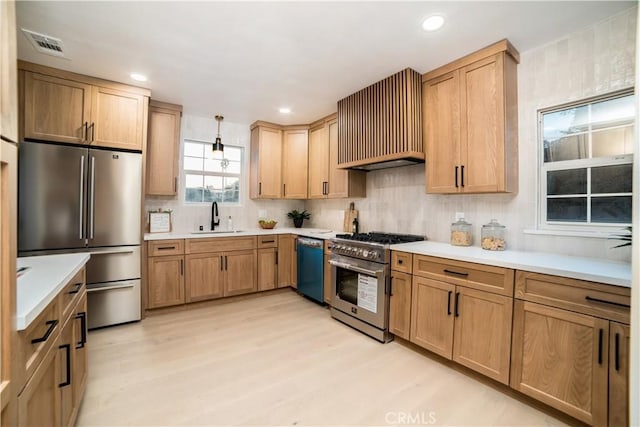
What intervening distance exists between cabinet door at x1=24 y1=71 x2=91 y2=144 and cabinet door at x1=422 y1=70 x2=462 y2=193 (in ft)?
11.0

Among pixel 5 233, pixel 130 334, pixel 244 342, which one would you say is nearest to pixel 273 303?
pixel 244 342

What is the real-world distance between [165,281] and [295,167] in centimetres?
234

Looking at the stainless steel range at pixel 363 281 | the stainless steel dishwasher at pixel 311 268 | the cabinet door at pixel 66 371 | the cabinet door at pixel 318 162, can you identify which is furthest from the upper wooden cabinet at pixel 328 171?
the cabinet door at pixel 66 371

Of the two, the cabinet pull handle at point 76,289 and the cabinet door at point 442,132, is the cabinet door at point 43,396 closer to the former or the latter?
the cabinet pull handle at point 76,289

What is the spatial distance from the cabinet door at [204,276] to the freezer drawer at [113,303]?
0.53 meters

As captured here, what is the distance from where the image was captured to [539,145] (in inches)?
89.7

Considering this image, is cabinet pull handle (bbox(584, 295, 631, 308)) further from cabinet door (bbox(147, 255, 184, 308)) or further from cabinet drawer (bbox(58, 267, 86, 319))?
cabinet door (bbox(147, 255, 184, 308))

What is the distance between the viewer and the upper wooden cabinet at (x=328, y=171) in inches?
145

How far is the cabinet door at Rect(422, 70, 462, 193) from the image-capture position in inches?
98.4

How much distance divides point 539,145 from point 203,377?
3.17 metres

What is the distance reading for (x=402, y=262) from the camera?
8.25ft

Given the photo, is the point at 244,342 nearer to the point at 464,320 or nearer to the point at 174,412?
the point at 174,412

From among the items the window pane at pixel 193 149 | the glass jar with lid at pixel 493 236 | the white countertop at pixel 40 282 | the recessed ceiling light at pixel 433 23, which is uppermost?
the recessed ceiling light at pixel 433 23

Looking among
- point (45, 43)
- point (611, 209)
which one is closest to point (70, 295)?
point (45, 43)
